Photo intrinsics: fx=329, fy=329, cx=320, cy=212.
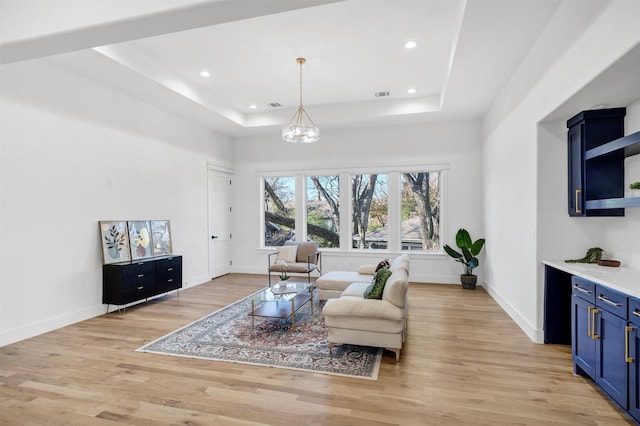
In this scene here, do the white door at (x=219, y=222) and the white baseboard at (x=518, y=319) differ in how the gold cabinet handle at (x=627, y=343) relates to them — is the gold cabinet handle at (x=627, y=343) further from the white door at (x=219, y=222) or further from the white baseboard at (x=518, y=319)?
the white door at (x=219, y=222)

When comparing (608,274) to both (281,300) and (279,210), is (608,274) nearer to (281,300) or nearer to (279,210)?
(281,300)

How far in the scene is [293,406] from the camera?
7.89 ft

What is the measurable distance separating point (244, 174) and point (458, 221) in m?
4.85

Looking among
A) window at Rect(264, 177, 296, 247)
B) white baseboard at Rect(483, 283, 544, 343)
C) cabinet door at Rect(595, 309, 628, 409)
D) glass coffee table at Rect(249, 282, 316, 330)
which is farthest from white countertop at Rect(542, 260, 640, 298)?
window at Rect(264, 177, 296, 247)

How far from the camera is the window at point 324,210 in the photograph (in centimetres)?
738

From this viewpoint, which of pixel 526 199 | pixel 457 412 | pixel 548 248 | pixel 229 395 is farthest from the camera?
pixel 526 199

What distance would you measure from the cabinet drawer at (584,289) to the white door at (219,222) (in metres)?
6.21

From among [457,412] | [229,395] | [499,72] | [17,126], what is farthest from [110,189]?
[499,72]

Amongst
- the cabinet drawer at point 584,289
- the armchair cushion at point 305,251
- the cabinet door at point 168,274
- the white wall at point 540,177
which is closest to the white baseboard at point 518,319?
the white wall at point 540,177

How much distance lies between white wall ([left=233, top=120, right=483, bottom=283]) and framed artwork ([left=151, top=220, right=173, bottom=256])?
7.08ft

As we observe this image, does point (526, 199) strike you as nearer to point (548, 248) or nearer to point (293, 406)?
point (548, 248)

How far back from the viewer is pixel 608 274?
2.70 m

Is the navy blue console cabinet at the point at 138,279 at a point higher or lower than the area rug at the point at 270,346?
higher

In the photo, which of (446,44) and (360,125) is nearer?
(446,44)
